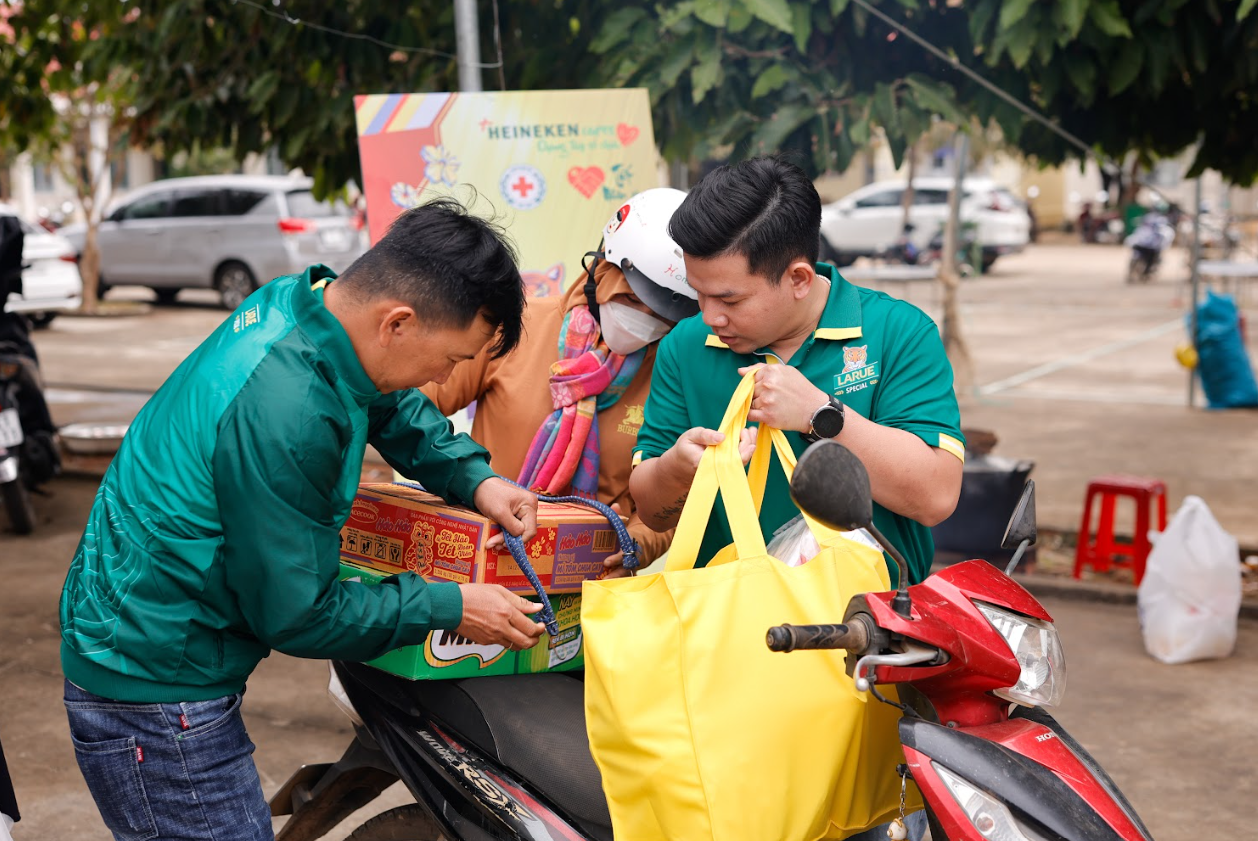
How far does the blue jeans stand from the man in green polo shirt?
2.50 feet

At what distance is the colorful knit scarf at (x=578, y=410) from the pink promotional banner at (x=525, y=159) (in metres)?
1.39

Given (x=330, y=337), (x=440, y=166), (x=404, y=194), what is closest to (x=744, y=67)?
(x=440, y=166)

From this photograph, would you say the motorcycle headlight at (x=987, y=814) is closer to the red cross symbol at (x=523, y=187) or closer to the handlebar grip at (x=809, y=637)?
the handlebar grip at (x=809, y=637)

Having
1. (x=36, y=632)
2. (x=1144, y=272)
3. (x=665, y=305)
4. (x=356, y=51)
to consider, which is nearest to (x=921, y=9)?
(x=356, y=51)

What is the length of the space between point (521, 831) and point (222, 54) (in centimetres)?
447

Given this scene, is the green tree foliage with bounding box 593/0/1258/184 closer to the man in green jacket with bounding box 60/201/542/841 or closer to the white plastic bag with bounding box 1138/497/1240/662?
the white plastic bag with bounding box 1138/497/1240/662

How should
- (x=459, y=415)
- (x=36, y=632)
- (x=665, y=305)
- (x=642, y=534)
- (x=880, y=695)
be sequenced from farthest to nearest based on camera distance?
(x=36, y=632)
(x=459, y=415)
(x=665, y=305)
(x=642, y=534)
(x=880, y=695)

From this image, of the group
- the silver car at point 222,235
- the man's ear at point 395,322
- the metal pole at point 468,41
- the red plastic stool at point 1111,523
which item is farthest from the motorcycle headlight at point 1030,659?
the silver car at point 222,235

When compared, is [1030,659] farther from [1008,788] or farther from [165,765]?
[165,765]

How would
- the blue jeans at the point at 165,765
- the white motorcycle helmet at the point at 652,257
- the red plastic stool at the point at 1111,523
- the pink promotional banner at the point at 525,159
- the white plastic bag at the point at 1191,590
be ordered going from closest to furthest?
1. the blue jeans at the point at 165,765
2. the white motorcycle helmet at the point at 652,257
3. the pink promotional banner at the point at 525,159
4. the white plastic bag at the point at 1191,590
5. the red plastic stool at the point at 1111,523

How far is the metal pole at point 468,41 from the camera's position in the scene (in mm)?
4305

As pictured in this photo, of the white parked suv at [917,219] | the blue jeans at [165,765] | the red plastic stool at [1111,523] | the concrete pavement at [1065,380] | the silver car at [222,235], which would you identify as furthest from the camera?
the white parked suv at [917,219]

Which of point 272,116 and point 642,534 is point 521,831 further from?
point 272,116

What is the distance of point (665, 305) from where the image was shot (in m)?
2.60
